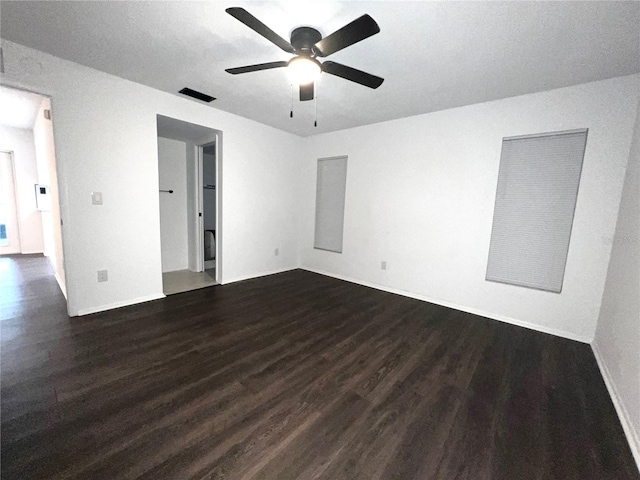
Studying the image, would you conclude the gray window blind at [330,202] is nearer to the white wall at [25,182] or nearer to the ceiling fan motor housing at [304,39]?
the ceiling fan motor housing at [304,39]

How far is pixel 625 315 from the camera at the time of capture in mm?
1880

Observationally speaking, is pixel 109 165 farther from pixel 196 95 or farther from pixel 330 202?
pixel 330 202

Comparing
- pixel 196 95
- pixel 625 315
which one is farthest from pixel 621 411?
pixel 196 95

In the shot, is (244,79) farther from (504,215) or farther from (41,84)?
(504,215)

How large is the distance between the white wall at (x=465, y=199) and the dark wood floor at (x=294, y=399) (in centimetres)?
49

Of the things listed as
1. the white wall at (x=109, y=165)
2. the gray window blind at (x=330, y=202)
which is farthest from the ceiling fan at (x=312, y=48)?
the gray window blind at (x=330, y=202)

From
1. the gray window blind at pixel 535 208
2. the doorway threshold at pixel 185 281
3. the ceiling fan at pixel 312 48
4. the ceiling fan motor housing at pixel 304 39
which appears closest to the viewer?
the ceiling fan at pixel 312 48

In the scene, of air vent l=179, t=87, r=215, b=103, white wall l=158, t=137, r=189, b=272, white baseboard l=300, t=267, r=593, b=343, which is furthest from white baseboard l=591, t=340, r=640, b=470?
white wall l=158, t=137, r=189, b=272

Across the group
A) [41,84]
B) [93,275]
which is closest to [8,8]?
[41,84]

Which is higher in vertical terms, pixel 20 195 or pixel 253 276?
pixel 20 195

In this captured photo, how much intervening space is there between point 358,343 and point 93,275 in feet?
9.67

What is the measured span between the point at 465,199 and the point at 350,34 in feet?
8.13

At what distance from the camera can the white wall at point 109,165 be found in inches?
97.0

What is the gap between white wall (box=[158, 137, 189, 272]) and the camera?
14.2ft
